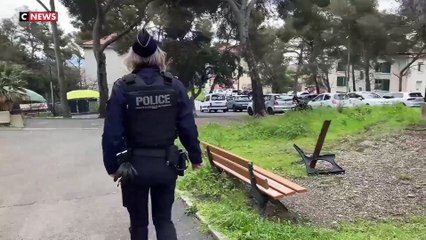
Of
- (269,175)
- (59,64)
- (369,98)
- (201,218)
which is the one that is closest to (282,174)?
(269,175)

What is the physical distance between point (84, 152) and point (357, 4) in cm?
3454

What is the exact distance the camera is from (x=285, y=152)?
9.32 metres

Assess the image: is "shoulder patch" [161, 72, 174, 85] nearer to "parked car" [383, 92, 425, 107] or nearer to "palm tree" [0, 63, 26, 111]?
"palm tree" [0, 63, 26, 111]

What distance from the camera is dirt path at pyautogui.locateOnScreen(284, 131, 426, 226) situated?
516 cm

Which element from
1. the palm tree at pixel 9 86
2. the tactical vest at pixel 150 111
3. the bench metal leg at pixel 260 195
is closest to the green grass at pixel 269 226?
the bench metal leg at pixel 260 195

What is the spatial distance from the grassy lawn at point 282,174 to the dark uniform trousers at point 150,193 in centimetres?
93

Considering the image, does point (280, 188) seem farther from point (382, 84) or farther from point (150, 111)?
point (382, 84)

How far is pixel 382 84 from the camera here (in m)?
65.3

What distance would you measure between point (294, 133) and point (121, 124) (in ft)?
30.0

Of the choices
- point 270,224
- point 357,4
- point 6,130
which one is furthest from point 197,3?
point 270,224

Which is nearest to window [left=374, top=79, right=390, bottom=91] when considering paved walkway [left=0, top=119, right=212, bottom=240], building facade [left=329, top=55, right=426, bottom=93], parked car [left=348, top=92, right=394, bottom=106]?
building facade [left=329, top=55, right=426, bottom=93]

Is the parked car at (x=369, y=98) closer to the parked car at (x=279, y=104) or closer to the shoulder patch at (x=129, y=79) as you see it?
the parked car at (x=279, y=104)

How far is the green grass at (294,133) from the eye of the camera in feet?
29.1

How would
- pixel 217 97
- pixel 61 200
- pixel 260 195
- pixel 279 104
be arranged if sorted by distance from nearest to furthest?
1. pixel 260 195
2. pixel 61 200
3. pixel 279 104
4. pixel 217 97
